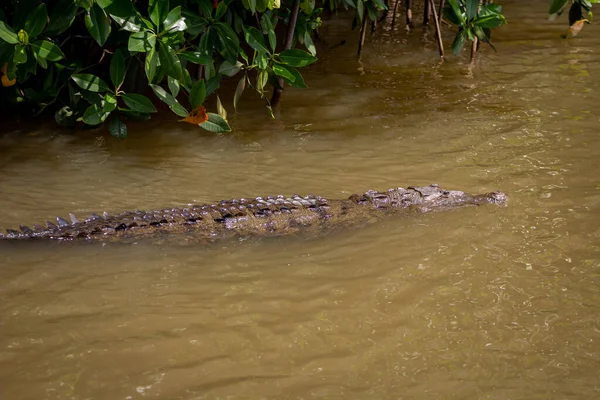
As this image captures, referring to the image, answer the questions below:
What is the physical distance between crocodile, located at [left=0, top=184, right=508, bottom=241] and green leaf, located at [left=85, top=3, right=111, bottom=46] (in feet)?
3.47

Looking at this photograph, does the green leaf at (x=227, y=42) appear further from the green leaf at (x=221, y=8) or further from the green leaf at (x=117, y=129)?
the green leaf at (x=117, y=129)

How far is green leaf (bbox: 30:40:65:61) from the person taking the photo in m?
4.48

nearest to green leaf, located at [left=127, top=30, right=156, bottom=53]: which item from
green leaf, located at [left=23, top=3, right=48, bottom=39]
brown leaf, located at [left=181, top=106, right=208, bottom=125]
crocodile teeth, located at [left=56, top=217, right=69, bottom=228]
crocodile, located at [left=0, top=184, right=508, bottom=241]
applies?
green leaf, located at [left=23, top=3, right=48, bottom=39]

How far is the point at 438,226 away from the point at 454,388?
156 centimetres

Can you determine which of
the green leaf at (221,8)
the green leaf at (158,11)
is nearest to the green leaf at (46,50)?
the green leaf at (158,11)

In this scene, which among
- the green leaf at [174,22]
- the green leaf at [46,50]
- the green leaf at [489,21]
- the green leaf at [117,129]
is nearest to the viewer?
the green leaf at [174,22]

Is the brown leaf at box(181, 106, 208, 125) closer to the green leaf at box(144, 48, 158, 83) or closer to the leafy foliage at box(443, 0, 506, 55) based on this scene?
the green leaf at box(144, 48, 158, 83)

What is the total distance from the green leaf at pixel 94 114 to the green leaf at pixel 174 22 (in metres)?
0.85

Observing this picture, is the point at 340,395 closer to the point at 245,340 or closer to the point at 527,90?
the point at 245,340

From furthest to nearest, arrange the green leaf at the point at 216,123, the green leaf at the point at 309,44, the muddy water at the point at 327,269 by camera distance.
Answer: the green leaf at the point at 309,44
the green leaf at the point at 216,123
the muddy water at the point at 327,269

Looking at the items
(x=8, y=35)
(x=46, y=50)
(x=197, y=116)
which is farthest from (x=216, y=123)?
(x=8, y=35)

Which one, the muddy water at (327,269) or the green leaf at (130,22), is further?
the green leaf at (130,22)

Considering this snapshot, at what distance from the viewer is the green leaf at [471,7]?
5.58 meters

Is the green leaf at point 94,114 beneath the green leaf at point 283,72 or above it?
beneath
